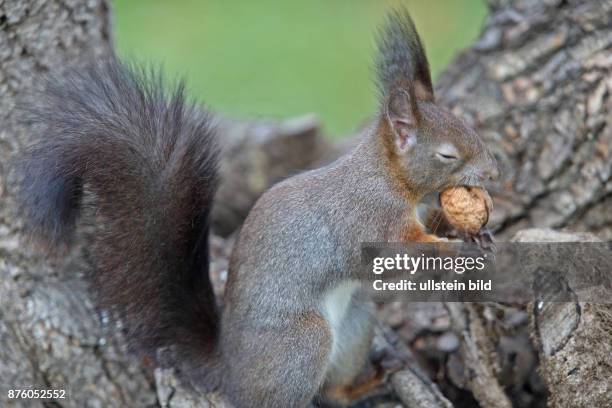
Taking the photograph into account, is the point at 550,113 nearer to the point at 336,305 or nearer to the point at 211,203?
the point at 336,305

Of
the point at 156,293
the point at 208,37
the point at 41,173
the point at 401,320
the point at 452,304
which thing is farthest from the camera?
the point at 208,37

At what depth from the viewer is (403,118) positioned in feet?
6.44

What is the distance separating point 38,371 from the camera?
200 centimetres

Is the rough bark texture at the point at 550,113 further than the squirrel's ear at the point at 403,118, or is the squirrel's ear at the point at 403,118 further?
the rough bark texture at the point at 550,113

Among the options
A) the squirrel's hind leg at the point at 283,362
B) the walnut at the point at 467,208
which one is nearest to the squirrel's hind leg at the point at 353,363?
the squirrel's hind leg at the point at 283,362

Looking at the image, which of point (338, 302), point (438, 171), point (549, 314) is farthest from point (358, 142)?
point (549, 314)

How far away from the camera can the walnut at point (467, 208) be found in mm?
1929

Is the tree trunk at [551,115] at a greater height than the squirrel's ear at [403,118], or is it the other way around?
the tree trunk at [551,115]

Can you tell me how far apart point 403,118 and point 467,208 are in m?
0.27

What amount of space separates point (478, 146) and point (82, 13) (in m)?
1.14

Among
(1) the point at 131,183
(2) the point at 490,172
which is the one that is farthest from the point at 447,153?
(1) the point at 131,183

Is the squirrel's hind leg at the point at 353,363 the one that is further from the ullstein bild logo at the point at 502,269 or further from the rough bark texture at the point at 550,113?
the rough bark texture at the point at 550,113

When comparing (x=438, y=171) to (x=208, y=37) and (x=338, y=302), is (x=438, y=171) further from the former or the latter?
(x=208, y=37)

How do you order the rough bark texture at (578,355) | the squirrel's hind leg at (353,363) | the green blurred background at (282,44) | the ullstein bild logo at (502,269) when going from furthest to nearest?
1. the green blurred background at (282,44)
2. the squirrel's hind leg at (353,363)
3. the ullstein bild logo at (502,269)
4. the rough bark texture at (578,355)
